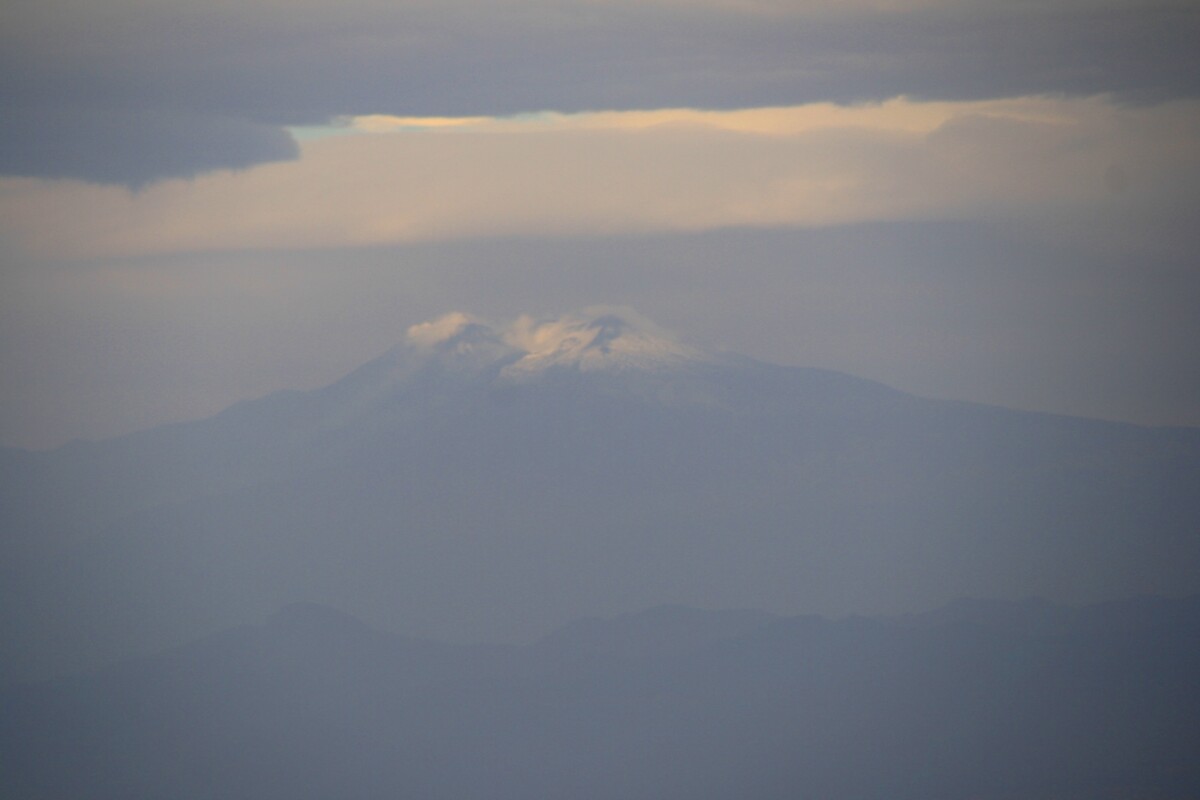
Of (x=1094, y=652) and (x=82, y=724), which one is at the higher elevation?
(x=1094, y=652)

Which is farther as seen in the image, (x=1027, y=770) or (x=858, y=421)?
(x=858, y=421)

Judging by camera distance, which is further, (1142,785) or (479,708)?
(479,708)

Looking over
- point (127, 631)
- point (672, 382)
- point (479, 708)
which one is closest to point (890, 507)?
point (672, 382)

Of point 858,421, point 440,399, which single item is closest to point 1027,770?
point 858,421

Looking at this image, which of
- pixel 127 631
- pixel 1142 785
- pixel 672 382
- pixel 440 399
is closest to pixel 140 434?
pixel 127 631

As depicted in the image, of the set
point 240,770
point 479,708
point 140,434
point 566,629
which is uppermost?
point 140,434

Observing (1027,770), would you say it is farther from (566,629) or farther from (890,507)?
(566,629)

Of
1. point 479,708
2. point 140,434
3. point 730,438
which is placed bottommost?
point 479,708

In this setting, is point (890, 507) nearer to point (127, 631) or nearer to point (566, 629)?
point (566, 629)

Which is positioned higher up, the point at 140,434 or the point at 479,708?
the point at 140,434
